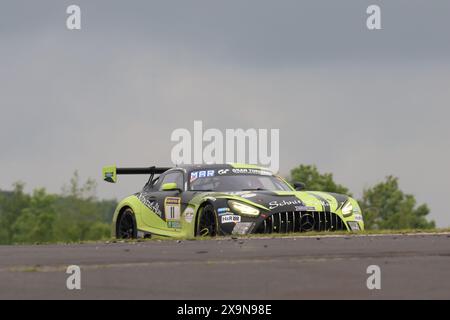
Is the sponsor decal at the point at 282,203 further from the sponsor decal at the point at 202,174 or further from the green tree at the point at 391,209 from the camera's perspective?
the green tree at the point at 391,209

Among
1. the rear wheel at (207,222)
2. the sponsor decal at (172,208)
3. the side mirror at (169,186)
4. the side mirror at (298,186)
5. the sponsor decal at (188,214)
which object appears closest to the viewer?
the rear wheel at (207,222)

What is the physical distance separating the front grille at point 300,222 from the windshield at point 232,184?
1.30m

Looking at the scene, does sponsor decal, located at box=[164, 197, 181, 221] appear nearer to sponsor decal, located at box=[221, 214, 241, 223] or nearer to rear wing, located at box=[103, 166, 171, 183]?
sponsor decal, located at box=[221, 214, 241, 223]

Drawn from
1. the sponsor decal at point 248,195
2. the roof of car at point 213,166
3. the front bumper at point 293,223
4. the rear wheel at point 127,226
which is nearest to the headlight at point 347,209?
the front bumper at point 293,223

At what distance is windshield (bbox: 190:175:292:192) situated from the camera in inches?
773

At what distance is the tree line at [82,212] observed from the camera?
108125 millimetres

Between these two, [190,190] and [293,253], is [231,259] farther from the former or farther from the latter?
[190,190]

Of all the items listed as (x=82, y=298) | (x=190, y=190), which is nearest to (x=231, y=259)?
(x=82, y=298)

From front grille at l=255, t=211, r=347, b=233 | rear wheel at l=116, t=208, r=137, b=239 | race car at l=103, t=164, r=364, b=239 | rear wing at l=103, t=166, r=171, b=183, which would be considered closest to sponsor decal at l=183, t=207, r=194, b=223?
race car at l=103, t=164, r=364, b=239

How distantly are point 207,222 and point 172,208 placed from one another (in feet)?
4.30

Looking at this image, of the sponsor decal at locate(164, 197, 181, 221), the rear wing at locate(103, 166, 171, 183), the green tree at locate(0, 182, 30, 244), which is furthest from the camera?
the green tree at locate(0, 182, 30, 244)
